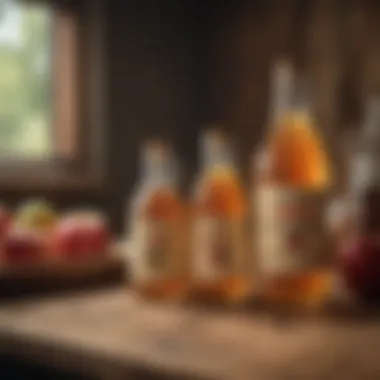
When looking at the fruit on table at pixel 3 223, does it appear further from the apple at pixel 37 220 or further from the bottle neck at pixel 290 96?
the bottle neck at pixel 290 96

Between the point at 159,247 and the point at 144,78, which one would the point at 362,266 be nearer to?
the point at 159,247

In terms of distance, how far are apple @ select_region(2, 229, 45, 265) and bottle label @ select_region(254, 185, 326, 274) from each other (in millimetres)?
382

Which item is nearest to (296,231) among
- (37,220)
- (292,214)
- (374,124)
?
→ (292,214)

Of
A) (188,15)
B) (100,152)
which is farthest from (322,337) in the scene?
(188,15)

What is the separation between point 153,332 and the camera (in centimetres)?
92

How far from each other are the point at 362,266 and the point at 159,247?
0.79 ft

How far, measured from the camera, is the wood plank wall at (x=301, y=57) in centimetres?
204

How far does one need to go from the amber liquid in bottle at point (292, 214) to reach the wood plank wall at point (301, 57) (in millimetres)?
981

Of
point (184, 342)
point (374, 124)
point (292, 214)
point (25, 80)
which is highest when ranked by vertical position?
point (25, 80)

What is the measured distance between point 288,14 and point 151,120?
16.8 inches

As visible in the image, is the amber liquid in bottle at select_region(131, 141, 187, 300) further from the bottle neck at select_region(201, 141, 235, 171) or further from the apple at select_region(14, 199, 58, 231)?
the apple at select_region(14, 199, 58, 231)

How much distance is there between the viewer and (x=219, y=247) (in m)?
1.06

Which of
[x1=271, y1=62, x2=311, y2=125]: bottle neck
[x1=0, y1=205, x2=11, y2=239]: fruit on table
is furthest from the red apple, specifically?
[x1=0, y1=205, x2=11, y2=239]: fruit on table

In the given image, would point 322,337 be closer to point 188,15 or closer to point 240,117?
point 240,117
